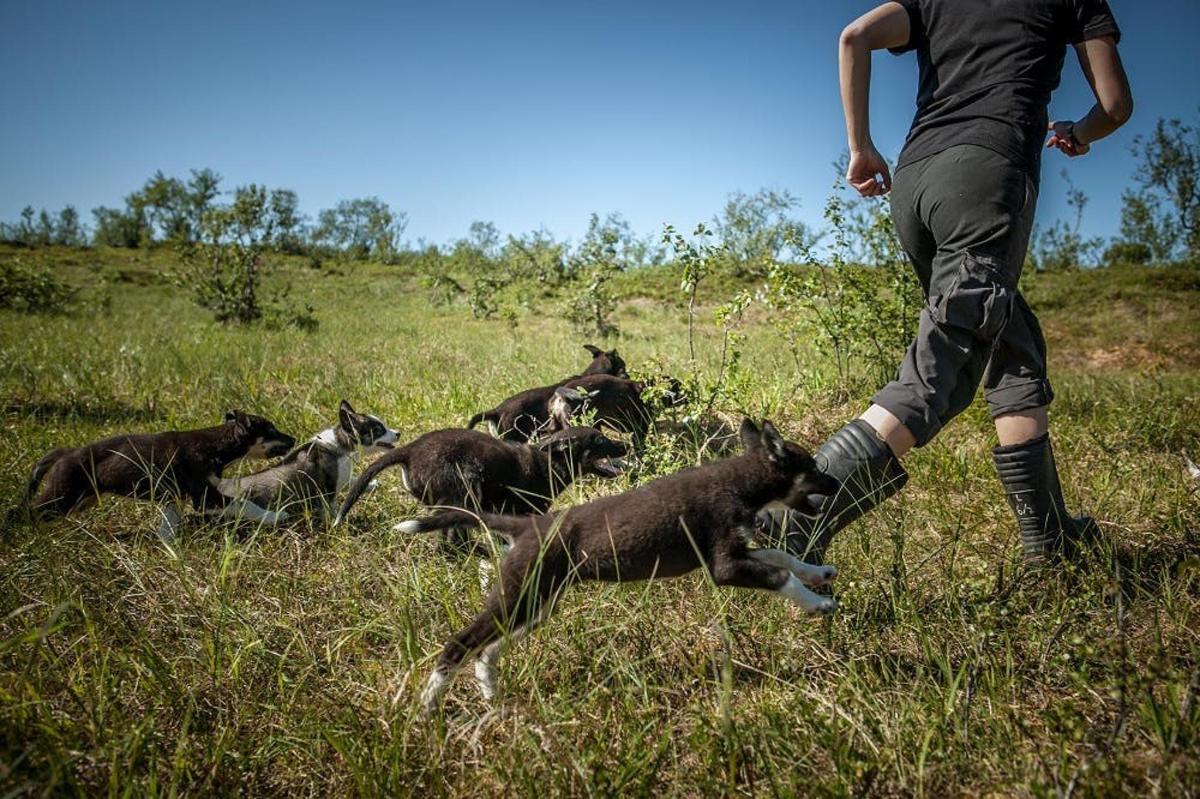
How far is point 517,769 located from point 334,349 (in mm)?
10070

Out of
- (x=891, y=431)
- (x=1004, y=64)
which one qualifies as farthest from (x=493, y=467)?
(x=1004, y=64)

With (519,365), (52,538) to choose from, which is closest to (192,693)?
(52,538)

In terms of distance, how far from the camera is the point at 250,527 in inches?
162

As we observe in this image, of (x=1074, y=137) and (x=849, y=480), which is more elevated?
(x=1074, y=137)

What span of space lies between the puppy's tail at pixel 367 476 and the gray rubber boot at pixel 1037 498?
119 inches

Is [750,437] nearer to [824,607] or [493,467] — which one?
[824,607]

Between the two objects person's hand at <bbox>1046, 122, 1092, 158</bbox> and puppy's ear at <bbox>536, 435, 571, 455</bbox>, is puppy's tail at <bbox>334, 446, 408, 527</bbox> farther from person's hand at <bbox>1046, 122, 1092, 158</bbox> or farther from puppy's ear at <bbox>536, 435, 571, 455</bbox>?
person's hand at <bbox>1046, 122, 1092, 158</bbox>

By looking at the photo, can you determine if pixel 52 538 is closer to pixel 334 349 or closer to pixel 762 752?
pixel 762 752

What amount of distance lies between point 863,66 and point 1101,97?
1.05 m

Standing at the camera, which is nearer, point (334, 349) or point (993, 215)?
point (993, 215)

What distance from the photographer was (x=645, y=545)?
8.09ft

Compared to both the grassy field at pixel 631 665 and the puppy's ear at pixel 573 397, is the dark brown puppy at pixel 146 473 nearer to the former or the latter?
the grassy field at pixel 631 665

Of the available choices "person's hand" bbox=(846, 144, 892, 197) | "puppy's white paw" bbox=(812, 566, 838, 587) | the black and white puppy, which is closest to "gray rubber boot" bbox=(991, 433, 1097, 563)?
"puppy's white paw" bbox=(812, 566, 838, 587)

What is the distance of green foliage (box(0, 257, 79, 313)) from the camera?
16.4 m
